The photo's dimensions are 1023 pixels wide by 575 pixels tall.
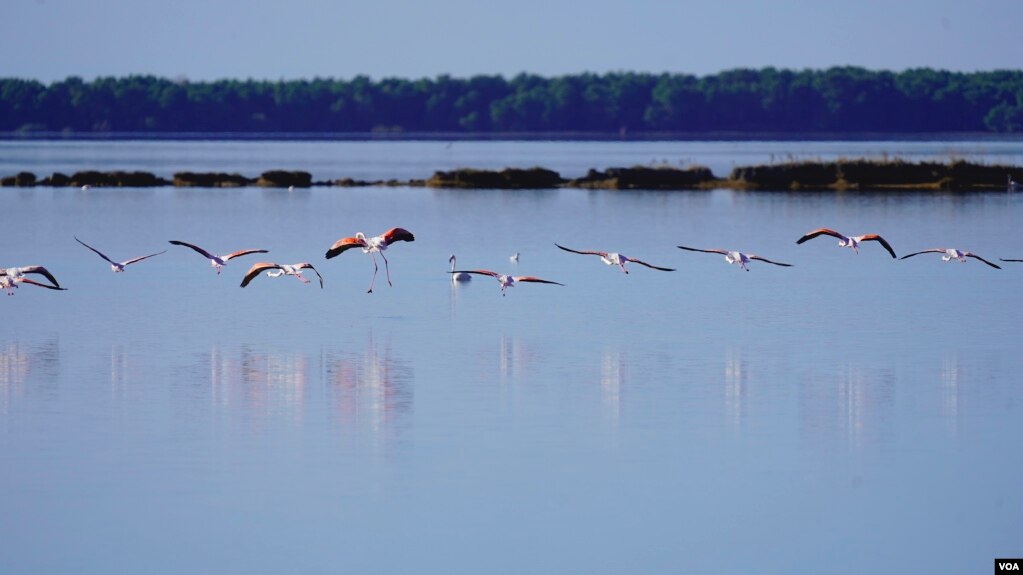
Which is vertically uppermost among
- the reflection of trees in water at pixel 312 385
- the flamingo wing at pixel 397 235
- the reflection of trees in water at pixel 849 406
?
the flamingo wing at pixel 397 235

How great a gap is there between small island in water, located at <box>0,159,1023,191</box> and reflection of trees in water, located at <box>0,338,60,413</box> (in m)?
40.7

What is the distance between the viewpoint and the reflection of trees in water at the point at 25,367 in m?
15.9

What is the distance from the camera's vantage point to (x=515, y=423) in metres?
14.5

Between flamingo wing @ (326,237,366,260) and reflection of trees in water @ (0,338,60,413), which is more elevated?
flamingo wing @ (326,237,366,260)

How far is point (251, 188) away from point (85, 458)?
48783 mm

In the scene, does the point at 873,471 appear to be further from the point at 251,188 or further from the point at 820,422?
the point at 251,188

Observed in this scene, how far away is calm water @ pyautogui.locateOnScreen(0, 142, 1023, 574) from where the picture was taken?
11078 mm

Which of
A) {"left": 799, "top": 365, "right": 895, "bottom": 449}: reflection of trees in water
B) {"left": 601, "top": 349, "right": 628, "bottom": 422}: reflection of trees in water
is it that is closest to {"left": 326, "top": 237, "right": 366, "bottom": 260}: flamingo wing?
{"left": 601, "top": 349, "right": 628, "bottom": 422}: reflection of trees in water

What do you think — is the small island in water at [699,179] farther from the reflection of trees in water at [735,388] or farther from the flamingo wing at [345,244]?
the reflection of trees in water at [735,388]

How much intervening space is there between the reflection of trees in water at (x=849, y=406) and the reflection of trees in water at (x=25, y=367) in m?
7.32

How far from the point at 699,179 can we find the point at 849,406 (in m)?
43.9

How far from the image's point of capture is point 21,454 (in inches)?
520

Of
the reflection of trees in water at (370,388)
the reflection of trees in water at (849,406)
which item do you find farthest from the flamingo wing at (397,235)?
the reflection of trees in water at (849,406)

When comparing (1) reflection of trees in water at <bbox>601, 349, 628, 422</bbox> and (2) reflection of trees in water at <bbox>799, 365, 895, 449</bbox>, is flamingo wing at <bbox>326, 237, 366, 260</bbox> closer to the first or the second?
(1) reflection of trees in water at <bbox>601, 349, 628, 422</bbox>
